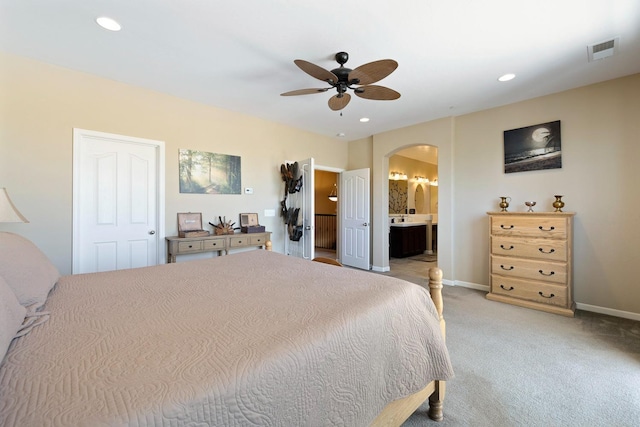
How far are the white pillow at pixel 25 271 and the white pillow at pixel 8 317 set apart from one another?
0.18m

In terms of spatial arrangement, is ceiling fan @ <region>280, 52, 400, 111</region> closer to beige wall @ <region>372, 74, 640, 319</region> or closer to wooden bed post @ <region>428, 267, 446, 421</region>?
wooden bed post @ <region>428, 267, 446, 421</region>

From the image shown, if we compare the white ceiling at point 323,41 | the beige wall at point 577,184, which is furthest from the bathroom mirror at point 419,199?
the white ceiling at point 323,41

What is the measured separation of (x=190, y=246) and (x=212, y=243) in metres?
0.28

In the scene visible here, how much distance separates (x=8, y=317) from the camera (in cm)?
85

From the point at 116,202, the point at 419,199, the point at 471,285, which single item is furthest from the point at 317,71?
the point at 419,199

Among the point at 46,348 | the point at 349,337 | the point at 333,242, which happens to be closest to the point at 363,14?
the point at 349,337

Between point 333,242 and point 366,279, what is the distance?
20.2ft

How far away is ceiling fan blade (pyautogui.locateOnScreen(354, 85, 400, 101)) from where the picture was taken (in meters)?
2.47

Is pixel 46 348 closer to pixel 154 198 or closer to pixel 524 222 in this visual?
pixel 154 198

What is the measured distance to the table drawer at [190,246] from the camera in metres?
3.28

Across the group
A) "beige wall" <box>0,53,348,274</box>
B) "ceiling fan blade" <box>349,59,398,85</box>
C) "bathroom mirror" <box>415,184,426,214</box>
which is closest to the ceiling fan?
"ceiling fan blade" <box>349,59,398,85</box>

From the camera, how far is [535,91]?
3.33m

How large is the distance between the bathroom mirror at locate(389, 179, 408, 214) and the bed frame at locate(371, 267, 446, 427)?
17.9 ft

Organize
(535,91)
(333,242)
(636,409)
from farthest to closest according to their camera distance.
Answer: (333,242)
(535,91)
(636,409)
